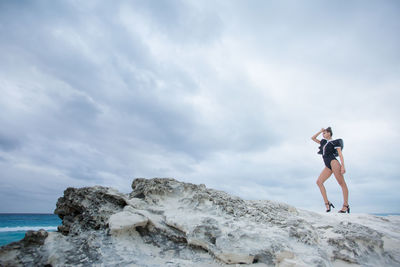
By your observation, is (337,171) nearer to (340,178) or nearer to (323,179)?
(340,178)

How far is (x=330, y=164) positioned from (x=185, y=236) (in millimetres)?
5527

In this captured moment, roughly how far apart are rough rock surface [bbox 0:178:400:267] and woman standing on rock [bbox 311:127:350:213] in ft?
5.45

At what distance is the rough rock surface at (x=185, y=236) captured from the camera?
3371mm

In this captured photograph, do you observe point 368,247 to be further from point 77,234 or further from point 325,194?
point 77,234

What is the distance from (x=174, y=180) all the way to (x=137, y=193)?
2.89ft

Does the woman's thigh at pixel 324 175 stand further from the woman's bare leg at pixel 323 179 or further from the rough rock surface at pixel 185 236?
the rough rock surface at pixel 185 236

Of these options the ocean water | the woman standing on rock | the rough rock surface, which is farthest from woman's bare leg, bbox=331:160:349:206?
the ocean water

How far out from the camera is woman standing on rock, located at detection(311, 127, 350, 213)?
688 centimetres

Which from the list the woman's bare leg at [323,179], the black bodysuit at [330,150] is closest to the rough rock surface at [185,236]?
the woman's bare leg at [323,179]

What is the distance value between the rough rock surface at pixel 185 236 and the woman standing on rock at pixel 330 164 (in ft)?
5.45

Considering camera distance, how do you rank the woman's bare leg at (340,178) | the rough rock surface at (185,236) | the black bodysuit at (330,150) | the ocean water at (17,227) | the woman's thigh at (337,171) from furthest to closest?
the ocean water at (17,227) < the black bodysuit at (330,150) < the woman's thigh at (337,171) < the woman's bare leg at (340,178) < the rough rock surface at (185,236)

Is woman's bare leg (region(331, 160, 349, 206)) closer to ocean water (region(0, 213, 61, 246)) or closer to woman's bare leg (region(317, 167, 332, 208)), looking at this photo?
woman's bare leg (region(317, 167, 332, 208))

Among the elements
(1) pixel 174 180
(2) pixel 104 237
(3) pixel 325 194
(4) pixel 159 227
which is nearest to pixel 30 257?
(2) pixel 104 237

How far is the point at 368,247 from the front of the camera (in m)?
4.16
